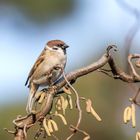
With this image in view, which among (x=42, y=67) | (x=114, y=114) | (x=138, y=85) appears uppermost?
(x=138, y=85)

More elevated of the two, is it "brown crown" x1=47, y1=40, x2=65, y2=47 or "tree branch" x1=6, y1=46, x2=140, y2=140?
"tree branch" x1=6, y1=46, x2=140, y2=140

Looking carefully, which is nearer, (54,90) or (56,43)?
(54,90)

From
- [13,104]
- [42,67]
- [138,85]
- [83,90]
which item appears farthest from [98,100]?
[138,85]

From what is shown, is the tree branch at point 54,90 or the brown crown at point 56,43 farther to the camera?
the brown crown at point 56,43

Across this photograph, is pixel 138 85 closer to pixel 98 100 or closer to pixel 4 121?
pixel 4 121

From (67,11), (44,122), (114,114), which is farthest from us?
(67,11)

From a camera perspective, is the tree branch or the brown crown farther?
the brown crown

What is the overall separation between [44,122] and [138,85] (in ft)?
0.89

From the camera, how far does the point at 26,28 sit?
1254cm

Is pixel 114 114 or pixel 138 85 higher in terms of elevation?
pixel 138 85

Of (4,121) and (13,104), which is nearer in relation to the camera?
(4,121)

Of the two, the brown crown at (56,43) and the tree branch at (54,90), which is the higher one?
the tree branch at (54,90)

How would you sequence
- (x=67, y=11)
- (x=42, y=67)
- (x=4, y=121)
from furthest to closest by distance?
(x=67, y=11), (x=4, y=121), (x=42, y=67)

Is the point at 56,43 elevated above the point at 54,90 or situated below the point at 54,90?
below
